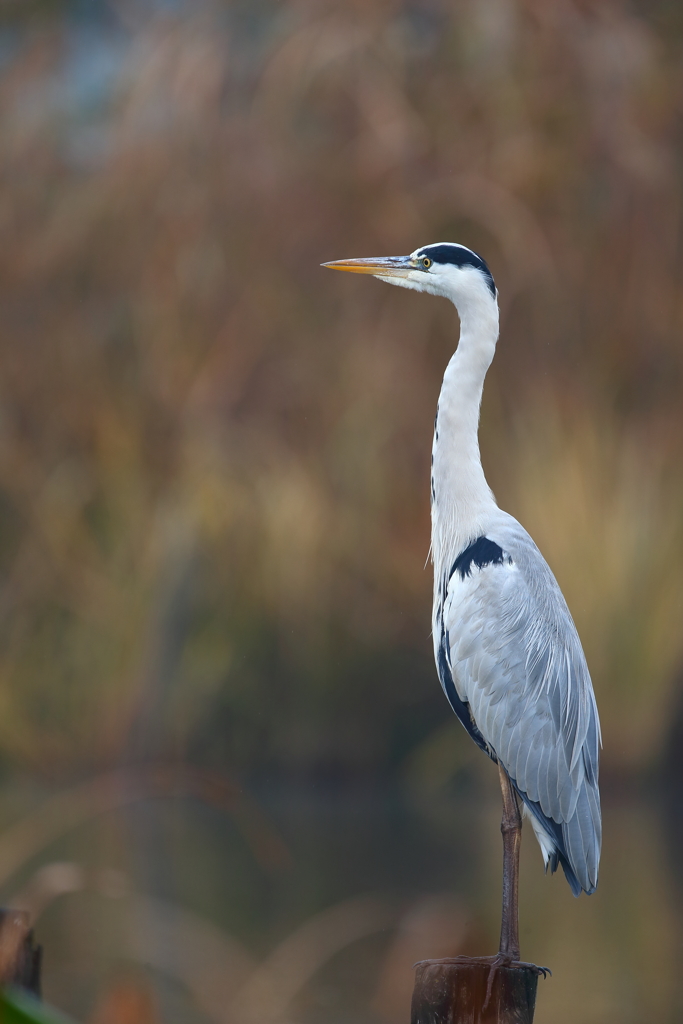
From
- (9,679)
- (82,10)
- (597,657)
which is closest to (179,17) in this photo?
(82,10)

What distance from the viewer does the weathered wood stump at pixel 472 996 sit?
55.6 inches

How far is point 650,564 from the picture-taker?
432 cm

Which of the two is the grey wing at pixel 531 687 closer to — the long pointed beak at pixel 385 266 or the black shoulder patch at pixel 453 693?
the black shoulder patch at pixel 453 693

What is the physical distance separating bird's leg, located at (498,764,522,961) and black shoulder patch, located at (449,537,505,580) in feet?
1.22

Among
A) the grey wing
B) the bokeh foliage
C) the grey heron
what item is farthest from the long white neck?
the bokeh foliage

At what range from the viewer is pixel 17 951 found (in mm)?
1421

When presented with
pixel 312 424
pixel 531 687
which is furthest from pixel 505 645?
pixel 312 424

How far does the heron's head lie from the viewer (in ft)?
6.57

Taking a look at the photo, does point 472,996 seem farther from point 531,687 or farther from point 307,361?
point 307,361

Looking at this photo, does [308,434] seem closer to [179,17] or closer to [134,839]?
[134,839]

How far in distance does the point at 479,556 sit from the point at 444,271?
1.84ft

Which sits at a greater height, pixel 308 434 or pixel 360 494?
pixel 308 434

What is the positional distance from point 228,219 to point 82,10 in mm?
1623

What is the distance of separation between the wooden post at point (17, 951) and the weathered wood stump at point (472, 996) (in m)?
0.54
